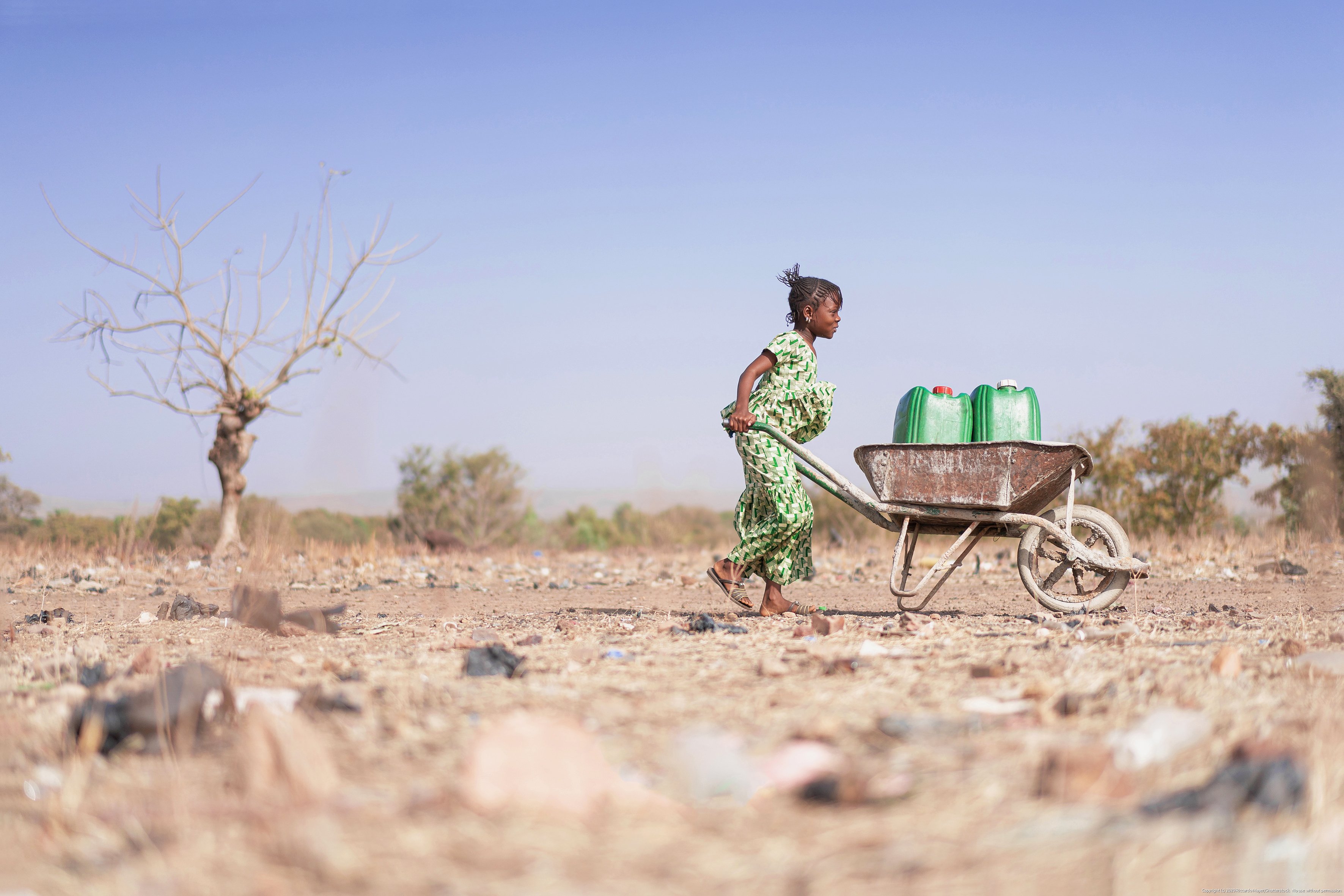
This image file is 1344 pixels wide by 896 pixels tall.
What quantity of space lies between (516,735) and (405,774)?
0.26m

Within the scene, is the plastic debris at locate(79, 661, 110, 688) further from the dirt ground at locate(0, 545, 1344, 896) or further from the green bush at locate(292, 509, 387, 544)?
the green bush at locate(292, 509, 387, 544)

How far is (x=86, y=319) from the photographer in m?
10.7

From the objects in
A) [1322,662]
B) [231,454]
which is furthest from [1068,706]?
[231,454]

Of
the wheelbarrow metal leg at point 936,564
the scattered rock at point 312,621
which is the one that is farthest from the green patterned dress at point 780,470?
the scattered rock at point 312,621

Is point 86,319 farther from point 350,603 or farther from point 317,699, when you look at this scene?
point 317,699

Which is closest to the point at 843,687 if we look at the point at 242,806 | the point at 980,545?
the point at 242,806

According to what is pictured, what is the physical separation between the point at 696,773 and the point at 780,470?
127 inches

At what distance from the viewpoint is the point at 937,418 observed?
473 cm

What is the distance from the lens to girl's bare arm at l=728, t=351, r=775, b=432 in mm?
4820

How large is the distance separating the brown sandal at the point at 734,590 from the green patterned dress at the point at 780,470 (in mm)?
111

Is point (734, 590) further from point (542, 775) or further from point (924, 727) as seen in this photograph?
point (542, 775)

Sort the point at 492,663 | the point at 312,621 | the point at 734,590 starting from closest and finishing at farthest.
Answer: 1. the point at 492,663
2. the point at 312,621
3. the point at 734,590

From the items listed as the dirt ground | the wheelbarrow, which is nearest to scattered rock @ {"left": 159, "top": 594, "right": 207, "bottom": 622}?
the dirt ground

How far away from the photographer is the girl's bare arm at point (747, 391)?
482 cm
